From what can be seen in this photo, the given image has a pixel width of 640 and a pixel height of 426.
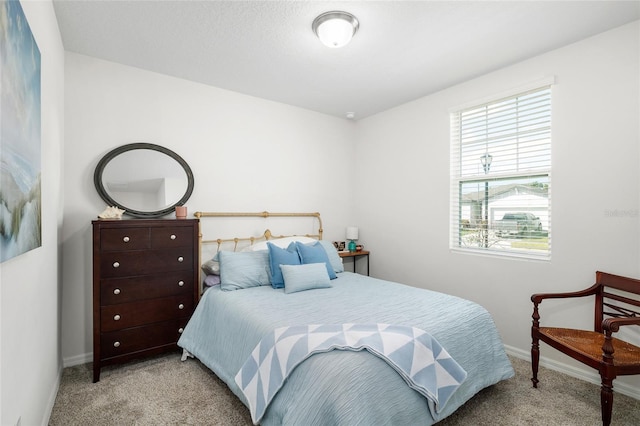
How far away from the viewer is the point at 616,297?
233 centimetres

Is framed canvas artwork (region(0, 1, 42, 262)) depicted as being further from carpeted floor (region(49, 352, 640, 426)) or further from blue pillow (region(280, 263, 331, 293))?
blue pillow (region(280, 263, 331, 293))

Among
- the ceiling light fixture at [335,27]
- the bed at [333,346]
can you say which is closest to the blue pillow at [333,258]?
the bed at [333,346]

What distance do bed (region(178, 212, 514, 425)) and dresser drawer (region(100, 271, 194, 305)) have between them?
24 centimetres

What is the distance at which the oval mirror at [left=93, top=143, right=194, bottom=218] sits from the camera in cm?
288

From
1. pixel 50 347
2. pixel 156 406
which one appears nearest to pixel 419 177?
pixel 156 406

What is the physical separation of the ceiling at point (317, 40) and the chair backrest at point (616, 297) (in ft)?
6.09

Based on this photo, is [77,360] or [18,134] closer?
[18,134]

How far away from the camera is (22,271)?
56.9 inches

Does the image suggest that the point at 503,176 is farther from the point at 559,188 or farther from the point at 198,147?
the point at 198,147

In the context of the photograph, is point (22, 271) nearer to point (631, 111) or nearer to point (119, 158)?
point (119, 158)

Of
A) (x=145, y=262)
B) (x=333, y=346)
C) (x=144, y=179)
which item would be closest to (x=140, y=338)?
(x=145, y=262)

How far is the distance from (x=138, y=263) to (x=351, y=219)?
2834 millimetres

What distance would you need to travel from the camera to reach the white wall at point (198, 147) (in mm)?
2768

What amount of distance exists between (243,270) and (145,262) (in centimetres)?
80
